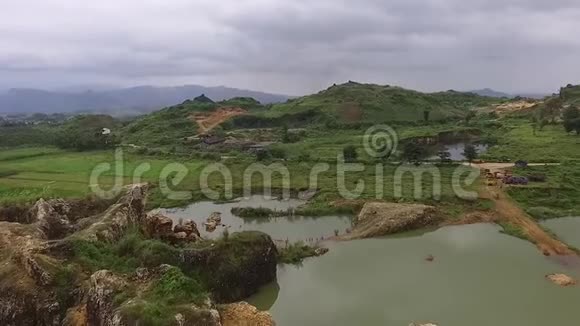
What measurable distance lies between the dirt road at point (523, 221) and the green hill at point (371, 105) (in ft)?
151

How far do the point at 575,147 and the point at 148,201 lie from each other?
41.1 m

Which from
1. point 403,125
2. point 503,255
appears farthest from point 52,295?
point 403,125

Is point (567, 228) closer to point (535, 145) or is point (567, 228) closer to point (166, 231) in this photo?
point (166, 231)

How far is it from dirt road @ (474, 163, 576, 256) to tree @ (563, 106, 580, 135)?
93.7 ft

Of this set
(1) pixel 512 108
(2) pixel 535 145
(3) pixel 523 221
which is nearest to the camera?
(3) pixel 523 221

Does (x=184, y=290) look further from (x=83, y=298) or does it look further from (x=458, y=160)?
(x=458, y=160)

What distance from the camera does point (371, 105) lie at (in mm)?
84750

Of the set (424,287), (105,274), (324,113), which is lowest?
(424,287)

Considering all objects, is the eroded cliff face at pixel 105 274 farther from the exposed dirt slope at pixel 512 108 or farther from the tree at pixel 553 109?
the exposed dirt slope at pixel 512 108

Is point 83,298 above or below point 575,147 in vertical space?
below

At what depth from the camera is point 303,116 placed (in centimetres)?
8656

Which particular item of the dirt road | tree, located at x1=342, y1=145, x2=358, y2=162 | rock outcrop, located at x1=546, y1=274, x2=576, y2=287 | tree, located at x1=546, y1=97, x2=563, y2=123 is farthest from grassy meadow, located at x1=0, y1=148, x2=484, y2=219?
tree, located at x1=546, y1=97, x2=563, y2=123

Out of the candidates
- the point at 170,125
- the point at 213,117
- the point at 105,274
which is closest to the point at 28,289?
the point at 105,274
